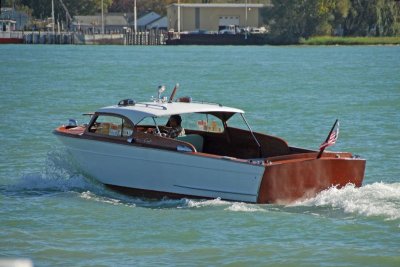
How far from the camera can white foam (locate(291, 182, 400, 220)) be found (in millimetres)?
18453

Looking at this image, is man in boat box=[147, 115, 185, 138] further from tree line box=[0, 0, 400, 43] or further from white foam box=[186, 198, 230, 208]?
tree line box=[0, 0, 400, 43]

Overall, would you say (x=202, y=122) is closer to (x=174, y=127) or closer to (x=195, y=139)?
(x=195, y=139)

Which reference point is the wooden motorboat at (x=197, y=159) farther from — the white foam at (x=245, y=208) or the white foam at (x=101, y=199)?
the white foam at (x=101, y=199)

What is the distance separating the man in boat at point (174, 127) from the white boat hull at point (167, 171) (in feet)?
3.35

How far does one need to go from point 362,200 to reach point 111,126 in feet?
14.5

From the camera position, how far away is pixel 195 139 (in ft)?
67.7

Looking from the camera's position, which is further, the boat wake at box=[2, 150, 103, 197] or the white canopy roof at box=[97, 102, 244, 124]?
the boat wake at box=[2, 150, 103, 197]

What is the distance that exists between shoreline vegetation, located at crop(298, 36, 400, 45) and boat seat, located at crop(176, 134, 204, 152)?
4118 inches

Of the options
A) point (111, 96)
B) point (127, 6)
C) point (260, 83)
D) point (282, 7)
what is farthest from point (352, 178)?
point (127, 6)

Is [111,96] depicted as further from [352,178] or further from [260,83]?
[352,178]

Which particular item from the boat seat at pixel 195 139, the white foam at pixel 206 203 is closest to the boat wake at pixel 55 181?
the boat seat at pixel 195 139

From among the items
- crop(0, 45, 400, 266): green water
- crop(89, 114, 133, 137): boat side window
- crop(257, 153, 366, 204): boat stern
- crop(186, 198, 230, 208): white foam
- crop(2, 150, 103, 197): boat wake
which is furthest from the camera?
crop(2, 150, 103, 197): boat wake

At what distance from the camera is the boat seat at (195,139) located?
20516 mm

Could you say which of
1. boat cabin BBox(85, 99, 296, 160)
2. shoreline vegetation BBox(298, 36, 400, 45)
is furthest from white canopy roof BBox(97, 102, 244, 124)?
shoreline vegetation BBox(298, 36, 400, 45)
